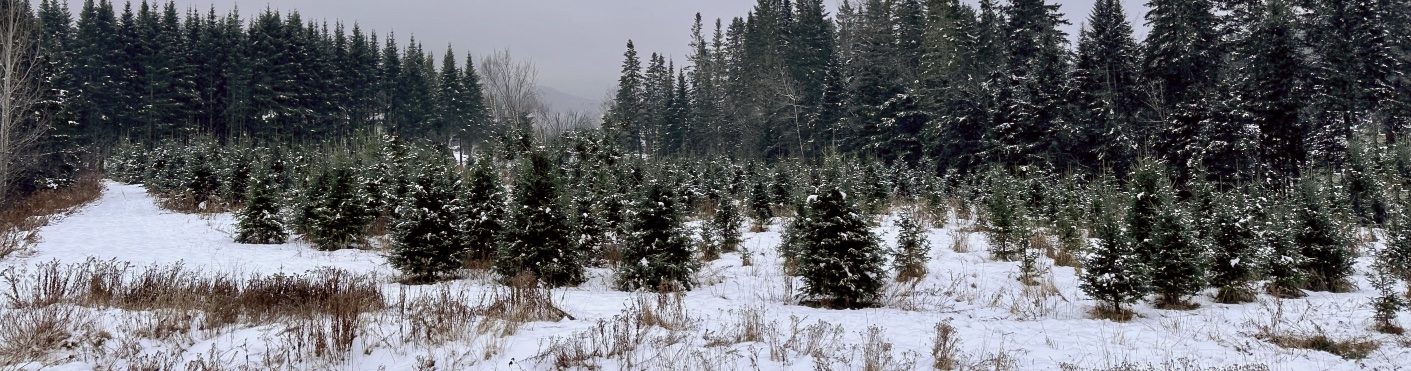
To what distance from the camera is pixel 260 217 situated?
14250 millimetres

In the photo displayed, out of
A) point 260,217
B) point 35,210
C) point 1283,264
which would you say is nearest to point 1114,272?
point 1283,264

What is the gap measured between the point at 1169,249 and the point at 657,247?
7029mm

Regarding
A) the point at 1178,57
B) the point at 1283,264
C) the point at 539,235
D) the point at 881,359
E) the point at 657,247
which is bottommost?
the point at 881,359

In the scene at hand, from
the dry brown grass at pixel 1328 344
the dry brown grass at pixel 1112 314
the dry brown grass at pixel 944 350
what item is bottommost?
the dry brown grass at pixel 1328 344

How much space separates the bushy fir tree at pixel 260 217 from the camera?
14177 millimetres

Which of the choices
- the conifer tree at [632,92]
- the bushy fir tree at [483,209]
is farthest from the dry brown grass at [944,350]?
the conifer tree at [632,92]

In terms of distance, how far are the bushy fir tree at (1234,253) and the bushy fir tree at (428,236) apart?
11.6 m

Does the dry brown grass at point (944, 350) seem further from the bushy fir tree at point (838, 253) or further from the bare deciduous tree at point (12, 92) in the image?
the bare deciduous tree at point (12, 92)

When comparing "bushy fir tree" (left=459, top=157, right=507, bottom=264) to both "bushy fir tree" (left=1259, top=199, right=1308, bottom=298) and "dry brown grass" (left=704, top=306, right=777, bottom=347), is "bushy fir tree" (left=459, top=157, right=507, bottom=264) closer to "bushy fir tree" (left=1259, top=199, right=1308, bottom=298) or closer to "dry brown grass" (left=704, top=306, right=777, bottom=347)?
"dry brown grass" (left=704, top=306, right=777, bottom=347)

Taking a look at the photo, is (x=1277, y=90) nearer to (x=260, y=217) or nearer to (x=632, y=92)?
(x=260, y=217)

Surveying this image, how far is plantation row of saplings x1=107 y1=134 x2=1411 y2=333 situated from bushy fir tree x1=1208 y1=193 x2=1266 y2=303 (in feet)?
0.07

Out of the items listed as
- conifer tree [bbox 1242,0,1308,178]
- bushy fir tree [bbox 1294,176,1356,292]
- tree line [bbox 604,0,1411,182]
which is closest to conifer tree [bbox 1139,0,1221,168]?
tree line [bbox 604,0,1411,182]

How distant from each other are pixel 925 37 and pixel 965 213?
64.0 ft

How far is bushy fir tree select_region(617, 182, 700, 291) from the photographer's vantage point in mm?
9594
